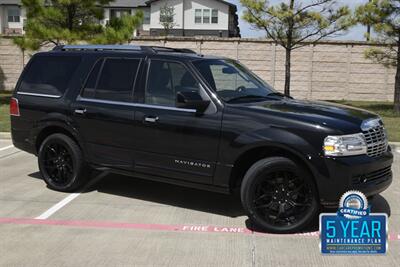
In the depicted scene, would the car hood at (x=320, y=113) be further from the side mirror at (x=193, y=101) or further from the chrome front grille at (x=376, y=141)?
the side mirror at (x=193, y=101)

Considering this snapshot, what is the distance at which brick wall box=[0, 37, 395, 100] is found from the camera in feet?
70.9

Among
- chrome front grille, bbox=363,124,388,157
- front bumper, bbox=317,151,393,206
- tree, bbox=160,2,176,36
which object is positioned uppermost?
tree, bbox=160,2,176,36

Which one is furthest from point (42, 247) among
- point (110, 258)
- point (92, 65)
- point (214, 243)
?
point (92, 65)

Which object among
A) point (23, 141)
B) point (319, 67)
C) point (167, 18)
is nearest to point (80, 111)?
point (23, 141)

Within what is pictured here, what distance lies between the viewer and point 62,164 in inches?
261

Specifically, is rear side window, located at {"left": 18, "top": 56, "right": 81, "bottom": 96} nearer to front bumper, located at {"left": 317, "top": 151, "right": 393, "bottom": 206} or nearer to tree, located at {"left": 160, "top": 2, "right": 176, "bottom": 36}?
front bumper, located at {"left": 317, "top": 151, "right": 393, "bottom": 206}

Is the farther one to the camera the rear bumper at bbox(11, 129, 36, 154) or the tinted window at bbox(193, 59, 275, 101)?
the rear bumper at bbox(11, 129, 36, 154)

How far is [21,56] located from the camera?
23344mm

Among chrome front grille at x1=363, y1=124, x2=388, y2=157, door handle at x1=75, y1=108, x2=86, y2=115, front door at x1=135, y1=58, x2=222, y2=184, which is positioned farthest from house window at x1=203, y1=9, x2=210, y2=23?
chrome front grille at x1=363, y1=124, x2=388, y2=157

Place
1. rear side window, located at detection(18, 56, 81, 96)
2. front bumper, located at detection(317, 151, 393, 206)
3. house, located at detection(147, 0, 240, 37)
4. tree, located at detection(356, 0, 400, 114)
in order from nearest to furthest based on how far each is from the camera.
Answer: front bumper, located at detection(317, 151, 393, 206) → rear side window, located at detection(18, 56, 81, 96) → tree, located at detection(356, 0, 400, 114) → house, located at detection(147, 0, 240, 37)

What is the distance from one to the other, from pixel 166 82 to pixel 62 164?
74.6 inches

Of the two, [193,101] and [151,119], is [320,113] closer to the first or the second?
[193,101]

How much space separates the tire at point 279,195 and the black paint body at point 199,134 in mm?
130

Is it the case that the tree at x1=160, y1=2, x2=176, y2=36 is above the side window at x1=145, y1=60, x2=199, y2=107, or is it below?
above
